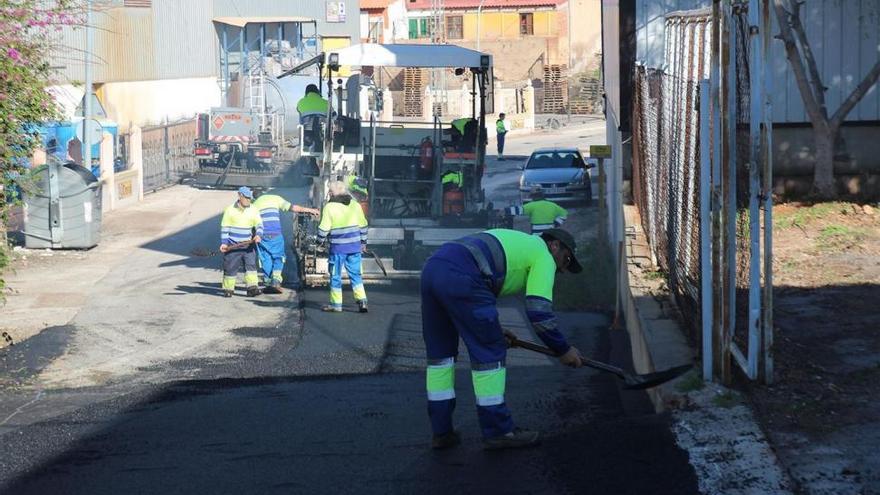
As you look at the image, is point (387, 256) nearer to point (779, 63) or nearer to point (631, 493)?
point (779, 63)

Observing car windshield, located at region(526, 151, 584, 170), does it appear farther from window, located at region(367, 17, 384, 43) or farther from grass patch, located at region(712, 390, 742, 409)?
window, located at region(367, 17, 384, 43)

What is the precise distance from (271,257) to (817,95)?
751 centimetres

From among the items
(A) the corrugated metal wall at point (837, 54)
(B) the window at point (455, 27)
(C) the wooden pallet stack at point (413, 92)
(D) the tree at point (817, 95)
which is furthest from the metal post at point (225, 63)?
(B) the window at point (455, 27)

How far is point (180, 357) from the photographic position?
1162 centimetres

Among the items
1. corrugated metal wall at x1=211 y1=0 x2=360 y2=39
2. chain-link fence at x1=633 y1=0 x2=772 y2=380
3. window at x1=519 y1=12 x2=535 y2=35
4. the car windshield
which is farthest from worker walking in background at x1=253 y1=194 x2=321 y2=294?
window at x1=519 y1=12 x2=535 y2=35

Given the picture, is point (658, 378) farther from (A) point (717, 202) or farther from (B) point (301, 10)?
(B) point (301, 10)

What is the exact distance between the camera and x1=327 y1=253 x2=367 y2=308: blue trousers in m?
13.4

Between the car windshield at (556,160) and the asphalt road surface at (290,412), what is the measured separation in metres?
14.5

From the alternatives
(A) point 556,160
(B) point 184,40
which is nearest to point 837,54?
(A) point 556,160

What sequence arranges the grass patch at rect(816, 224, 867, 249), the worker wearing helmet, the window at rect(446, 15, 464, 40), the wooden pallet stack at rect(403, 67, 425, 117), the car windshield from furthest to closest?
the window at rect(446, 15, 464, 40) < the wooden pallet stack at rect(403, 67, 425, 117) < the car windshield < the worker wearing helmet < the grass patch at rect(816, 224, 867, 249)

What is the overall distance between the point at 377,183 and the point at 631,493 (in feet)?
Result: 38.2

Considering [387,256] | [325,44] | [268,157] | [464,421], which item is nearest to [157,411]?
[464,421]

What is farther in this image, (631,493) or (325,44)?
(325,44)

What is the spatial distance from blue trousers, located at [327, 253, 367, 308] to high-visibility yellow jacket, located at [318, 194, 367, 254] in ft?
0.25
